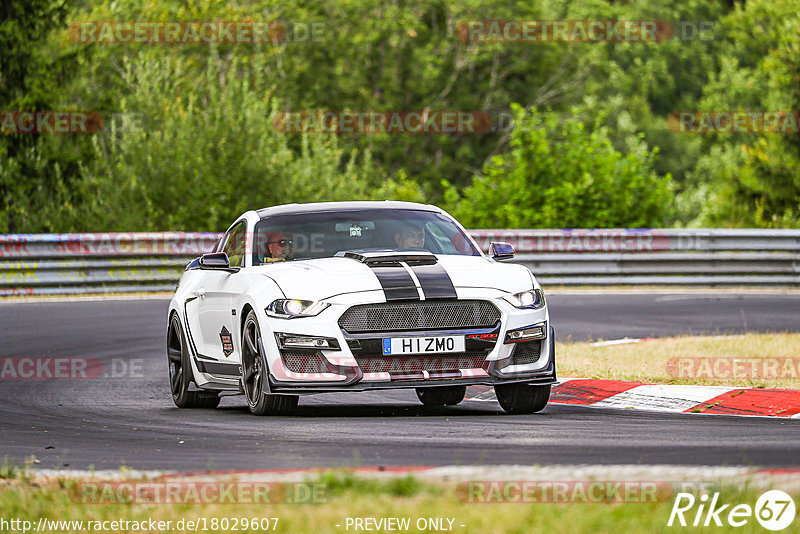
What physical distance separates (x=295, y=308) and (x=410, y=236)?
58.1 inches

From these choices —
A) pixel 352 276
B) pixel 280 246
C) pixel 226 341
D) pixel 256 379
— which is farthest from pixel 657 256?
pixel 352 276

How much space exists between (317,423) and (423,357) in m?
0.81

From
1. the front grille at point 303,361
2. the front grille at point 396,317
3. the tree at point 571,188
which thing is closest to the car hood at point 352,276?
the front grille at point 396,317

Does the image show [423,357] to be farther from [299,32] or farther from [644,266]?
[299,32]

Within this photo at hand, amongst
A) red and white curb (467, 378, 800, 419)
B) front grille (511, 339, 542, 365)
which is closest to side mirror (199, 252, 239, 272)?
front grille (511, 339, 542, 365)

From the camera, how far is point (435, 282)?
30.8 ft

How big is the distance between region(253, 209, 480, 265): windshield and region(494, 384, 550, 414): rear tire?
3.61ft

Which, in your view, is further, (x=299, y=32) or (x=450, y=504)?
(x=299, y=32)

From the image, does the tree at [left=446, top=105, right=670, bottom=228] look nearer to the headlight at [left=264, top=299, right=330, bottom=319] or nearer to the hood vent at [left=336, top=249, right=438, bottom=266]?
the hood vent at [left=336, top=249, right=438, bottom=266]

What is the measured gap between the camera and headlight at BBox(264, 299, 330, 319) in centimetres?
930

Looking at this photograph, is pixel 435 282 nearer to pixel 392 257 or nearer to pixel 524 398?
pixel 392 257

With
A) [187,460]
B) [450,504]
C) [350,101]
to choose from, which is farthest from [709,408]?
[350,101]

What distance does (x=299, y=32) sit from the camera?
183 feet

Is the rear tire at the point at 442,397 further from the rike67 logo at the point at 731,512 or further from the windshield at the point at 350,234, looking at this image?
the rike67 logo at the point at 731,512
